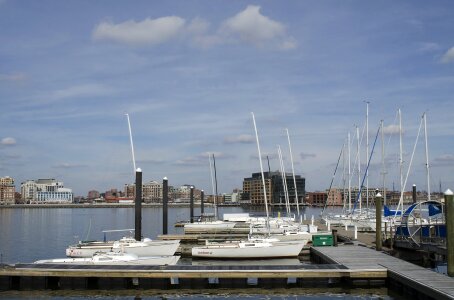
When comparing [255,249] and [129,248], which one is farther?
[255,249]

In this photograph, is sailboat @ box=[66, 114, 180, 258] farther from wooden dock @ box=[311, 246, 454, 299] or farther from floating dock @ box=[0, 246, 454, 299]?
wooden dock @ box=[311, 246, 454, 299]

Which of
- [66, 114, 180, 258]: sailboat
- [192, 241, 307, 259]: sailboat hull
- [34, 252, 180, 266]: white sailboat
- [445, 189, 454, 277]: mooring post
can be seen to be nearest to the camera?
[445, 189, 454, 277]: mooring post

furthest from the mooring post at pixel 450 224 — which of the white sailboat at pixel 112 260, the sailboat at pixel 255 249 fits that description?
the white sailboat at pixel 112 260

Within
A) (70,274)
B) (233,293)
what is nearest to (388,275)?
(233,293)

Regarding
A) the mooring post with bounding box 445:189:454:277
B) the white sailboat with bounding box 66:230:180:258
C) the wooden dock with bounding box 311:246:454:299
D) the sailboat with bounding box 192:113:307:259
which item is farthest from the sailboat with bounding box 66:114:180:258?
the mooring post with bounding box 445:189:454:277

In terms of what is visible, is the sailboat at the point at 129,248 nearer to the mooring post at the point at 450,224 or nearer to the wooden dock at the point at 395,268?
the wooden dock at the point at 395,268

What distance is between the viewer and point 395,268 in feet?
88.1

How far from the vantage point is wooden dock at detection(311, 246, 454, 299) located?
21794mm

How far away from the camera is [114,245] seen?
3594 centimetres

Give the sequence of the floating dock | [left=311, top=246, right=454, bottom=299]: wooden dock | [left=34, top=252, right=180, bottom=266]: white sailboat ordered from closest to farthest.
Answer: [left=311, top=246, right=454, bottom=299]: wooden dock, the floating dock, [left=34, top=252, right=180, bottom=266]: white sailboat

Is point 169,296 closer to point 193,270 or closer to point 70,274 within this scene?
point 193,270

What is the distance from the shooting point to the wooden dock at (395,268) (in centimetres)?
2179

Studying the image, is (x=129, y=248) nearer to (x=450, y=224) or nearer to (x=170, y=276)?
(x=170, y=276)

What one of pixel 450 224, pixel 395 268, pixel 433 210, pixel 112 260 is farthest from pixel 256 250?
pixel 450 224
